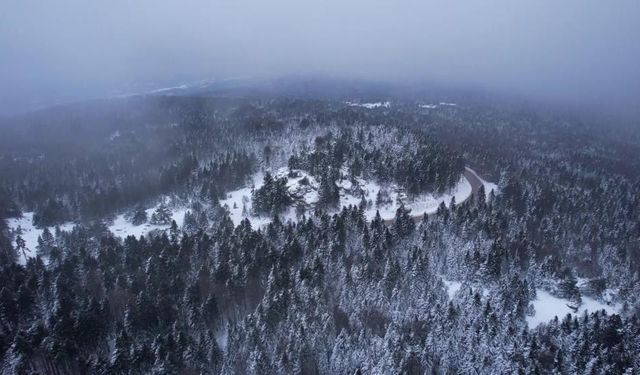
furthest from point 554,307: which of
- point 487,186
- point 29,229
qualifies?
point 29,229

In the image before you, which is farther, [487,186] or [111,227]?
[487,186]

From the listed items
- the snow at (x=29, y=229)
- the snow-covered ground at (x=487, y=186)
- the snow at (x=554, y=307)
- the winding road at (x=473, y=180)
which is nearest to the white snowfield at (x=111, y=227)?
the snow at (x=29, y=229)

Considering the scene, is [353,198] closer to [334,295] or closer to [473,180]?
[473,180]

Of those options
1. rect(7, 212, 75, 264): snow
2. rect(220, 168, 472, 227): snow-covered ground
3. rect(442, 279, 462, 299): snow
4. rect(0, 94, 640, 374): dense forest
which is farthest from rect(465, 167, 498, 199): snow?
rect(7, 212, 75, 264): snow

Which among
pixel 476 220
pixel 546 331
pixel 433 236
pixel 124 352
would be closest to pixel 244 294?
pixel 124 352

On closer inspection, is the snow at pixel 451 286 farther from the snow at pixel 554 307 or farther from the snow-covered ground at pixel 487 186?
the snow-covered ground at pixel 487 186

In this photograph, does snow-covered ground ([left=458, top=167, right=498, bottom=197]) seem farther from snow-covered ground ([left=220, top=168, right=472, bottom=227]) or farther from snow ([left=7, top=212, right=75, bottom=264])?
snow ([left=7, top=212, right=75, bottom=264])
